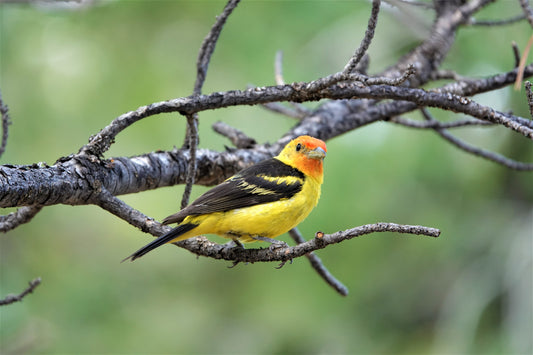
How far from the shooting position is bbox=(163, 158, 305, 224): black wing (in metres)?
3.00

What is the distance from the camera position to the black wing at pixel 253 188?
2996 mm

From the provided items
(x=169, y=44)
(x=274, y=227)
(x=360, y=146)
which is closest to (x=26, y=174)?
(x=274, y=227)

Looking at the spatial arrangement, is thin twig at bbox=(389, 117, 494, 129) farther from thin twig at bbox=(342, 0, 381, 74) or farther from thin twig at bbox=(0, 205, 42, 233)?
thin twig at bbox=(0, 205, 42, 233)

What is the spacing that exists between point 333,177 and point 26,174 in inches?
119

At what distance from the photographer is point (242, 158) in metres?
3.61

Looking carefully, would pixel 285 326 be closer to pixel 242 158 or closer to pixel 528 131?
pixel 242 158

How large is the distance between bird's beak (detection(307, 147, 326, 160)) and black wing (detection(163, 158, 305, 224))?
132 mm

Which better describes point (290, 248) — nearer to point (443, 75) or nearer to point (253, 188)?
point (253, 188)

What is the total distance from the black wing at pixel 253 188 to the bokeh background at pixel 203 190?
1131 mm

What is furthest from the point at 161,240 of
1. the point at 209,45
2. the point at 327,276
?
the point at 209,45

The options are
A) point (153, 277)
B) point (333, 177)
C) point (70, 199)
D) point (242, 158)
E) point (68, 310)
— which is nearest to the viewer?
point (70, 199)

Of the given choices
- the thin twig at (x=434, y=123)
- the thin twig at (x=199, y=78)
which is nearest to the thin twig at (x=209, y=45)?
the thin twig at (x=199, y=78)

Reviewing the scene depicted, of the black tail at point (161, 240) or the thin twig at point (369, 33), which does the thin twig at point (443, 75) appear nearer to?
the thin twig at point (369, 33)

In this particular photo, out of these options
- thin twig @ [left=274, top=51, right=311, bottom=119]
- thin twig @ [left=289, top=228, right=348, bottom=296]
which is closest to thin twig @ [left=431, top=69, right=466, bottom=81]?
thin twig @ [left=274, top=51, right=311, bottom=119]
